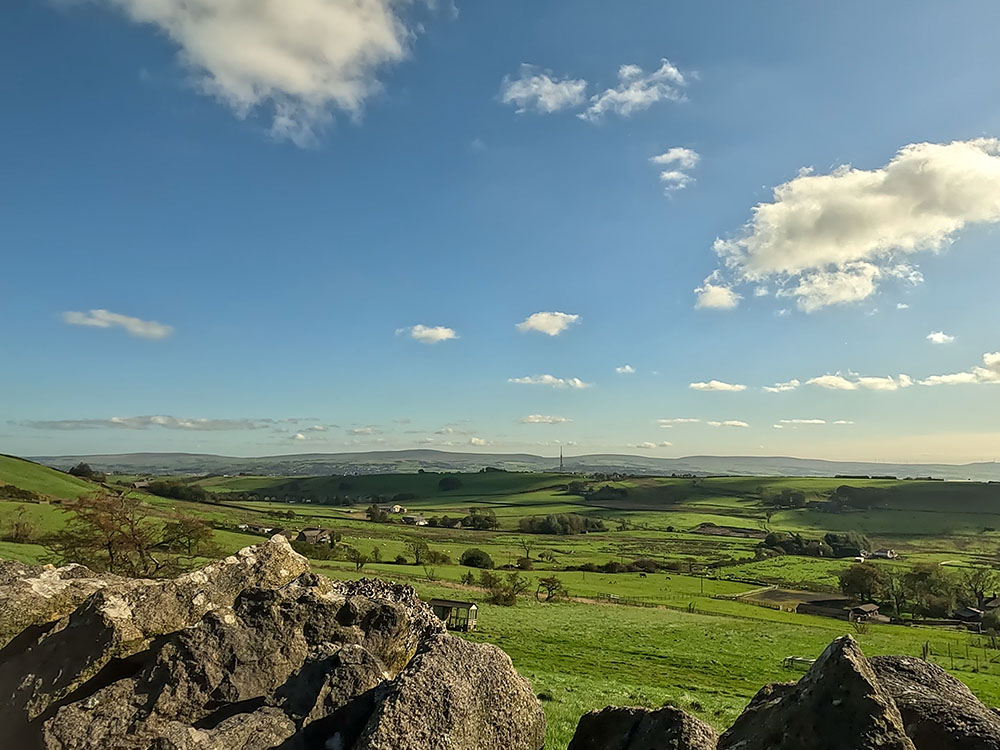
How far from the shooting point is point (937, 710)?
24.3 ft

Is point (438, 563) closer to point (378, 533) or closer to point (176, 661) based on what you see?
point (378, 533)

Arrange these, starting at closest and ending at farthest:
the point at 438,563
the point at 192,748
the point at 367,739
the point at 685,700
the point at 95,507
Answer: the point at 367,739 → the point at 192,748 → the point at 685,700 → the point at 95,507 → the point at 438,563

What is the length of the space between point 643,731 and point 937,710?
10.9 feet

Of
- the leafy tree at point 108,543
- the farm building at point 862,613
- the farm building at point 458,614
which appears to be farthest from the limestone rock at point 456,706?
the farm building at point 862,613

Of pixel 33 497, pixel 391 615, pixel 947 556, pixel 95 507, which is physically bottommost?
pixel 947 556

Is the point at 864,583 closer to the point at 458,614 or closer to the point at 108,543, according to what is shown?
the point at 458,614

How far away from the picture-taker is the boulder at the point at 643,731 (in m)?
7.61

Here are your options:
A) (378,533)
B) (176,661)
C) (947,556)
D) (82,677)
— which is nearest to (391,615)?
(176,661)

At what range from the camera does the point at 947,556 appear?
6156 inches

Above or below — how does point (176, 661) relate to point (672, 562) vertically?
above

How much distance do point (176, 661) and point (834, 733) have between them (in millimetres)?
8131

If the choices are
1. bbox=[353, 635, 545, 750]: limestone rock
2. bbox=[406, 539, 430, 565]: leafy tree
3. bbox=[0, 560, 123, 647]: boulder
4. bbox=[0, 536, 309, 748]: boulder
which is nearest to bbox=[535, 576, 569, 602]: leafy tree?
bbox=[406, 539, 430, 565]: leafy tree

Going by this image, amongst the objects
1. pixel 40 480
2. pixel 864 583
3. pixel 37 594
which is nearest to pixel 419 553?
pixel 864 583

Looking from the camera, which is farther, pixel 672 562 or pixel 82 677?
pixel 672 562
